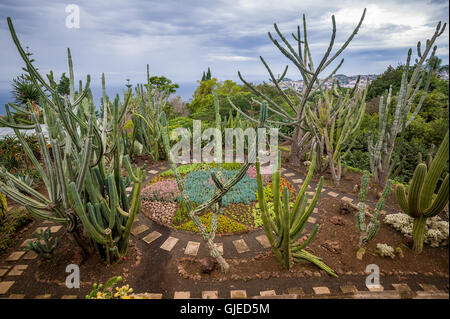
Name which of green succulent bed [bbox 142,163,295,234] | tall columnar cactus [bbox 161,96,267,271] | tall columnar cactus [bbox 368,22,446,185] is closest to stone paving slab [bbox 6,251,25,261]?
green succulent bed [bbox 142,163,295,234]

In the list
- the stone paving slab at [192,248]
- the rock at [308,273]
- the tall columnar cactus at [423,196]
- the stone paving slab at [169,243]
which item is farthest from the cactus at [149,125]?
the tall columnar cactus at [423,196]

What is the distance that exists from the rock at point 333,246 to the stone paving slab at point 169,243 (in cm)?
227

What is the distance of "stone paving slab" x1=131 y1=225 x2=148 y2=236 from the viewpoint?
3699 millimetres

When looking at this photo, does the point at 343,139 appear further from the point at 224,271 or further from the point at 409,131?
the point at 224,271

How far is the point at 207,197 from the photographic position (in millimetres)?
4727

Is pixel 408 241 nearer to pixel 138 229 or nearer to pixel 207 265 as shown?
pixel 207 265

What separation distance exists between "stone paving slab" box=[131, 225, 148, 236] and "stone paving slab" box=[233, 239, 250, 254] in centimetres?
157

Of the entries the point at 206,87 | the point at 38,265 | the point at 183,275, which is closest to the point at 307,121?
the point at 183,275

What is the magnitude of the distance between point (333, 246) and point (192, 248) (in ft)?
6.80

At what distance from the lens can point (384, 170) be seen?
4996 millimetres

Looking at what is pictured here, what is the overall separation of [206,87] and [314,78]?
52.2 ft

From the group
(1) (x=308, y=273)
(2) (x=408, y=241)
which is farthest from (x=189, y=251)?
(2) (x=408, y=241)

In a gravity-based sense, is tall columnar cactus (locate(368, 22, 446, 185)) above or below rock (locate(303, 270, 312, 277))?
above

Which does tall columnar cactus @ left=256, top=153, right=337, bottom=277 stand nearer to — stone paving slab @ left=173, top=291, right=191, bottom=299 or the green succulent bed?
the green succulent bed
